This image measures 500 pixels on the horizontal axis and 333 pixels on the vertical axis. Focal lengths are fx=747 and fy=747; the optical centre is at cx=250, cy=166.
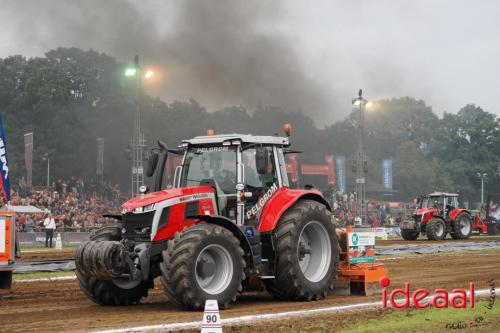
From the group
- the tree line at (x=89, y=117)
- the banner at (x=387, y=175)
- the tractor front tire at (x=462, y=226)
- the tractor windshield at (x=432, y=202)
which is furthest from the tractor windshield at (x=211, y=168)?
the banner at (x=387, y=175)

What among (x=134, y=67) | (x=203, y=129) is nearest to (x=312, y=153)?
(x=203, y=129)

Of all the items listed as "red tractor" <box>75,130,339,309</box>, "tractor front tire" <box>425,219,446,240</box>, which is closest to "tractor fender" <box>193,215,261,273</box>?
"red tractor" <box>75,130,339,309</box>

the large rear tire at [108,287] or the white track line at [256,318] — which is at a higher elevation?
the large rear tire at [108,287]

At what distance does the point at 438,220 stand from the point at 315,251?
70.8 feet

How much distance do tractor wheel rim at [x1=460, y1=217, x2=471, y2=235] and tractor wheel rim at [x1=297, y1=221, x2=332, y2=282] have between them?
2279 centimetres

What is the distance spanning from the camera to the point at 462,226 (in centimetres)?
3306

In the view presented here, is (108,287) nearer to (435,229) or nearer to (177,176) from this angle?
(177,176)

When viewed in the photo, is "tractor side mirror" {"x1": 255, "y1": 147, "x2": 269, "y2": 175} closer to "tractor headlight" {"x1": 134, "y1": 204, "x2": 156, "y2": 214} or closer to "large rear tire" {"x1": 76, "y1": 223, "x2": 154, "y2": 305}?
"tractor headlight" {"x1": 134, "y1": 204, "x2": 156, "y2": 214}

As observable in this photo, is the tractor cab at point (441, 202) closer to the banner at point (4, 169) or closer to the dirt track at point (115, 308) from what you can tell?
the dirt track at point (115, 308)

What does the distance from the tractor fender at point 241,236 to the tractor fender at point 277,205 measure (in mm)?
407

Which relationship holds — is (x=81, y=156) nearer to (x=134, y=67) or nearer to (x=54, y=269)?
(x=134, y=67)

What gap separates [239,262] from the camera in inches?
400

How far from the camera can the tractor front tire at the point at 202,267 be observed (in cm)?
953

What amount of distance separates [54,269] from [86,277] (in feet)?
22.8
